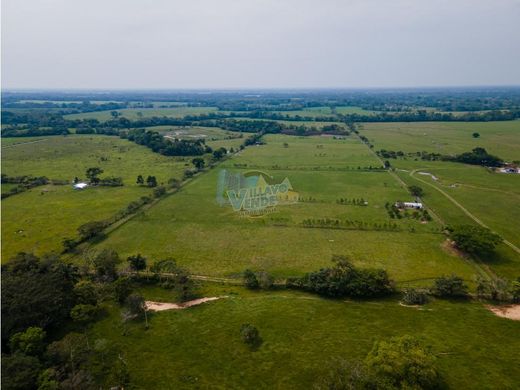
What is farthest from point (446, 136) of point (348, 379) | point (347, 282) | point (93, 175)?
point (348, 379)

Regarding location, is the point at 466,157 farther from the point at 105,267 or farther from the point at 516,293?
the point at 105,267

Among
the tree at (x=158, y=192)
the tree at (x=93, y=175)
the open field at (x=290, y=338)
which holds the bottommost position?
the open field at (x=290, y=338)

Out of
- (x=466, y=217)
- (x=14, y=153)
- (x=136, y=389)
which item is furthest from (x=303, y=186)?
(x=14, y=153)

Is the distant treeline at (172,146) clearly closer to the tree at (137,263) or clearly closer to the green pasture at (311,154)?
the green pasture at (311,154)

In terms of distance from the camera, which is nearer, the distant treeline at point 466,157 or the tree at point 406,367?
the tree at point 406,367

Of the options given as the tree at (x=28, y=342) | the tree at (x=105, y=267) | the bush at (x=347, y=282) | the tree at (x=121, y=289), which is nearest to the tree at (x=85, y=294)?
the tree at (x=121, y=289)

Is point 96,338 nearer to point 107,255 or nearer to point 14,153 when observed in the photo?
point 107,255
